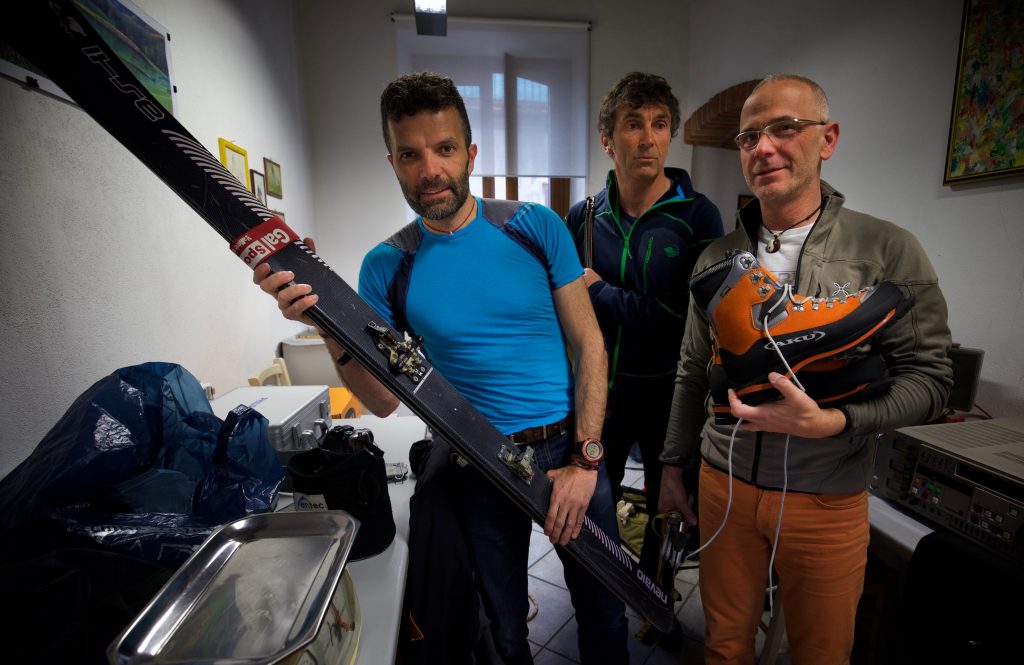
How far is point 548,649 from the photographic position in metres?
1.75

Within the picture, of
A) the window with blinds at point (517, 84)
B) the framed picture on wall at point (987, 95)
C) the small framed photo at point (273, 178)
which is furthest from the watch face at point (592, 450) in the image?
the window with blinds at point (517, 84)

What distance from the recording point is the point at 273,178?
9.61 ft

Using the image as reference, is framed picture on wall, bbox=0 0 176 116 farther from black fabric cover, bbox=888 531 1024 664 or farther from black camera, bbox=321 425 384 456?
black fabric cover, bbox=888 531 1024 664

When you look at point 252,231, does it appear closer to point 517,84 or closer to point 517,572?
point 517,572

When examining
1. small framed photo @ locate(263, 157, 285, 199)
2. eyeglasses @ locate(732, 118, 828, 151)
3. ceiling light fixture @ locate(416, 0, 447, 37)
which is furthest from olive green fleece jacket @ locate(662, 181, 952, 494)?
small framed photo @ locate(263, 157, 285, 199)

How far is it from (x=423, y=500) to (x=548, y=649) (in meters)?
1.09

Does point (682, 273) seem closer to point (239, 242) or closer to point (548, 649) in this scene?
point (239, 242)

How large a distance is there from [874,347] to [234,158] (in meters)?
2.77

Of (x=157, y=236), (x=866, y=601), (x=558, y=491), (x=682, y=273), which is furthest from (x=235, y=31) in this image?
(x=866, y=601)

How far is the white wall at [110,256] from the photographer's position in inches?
40.0

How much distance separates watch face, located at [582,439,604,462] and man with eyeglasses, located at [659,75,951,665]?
0.97 ft

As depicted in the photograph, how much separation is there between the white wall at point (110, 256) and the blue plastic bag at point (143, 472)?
10.5 inches

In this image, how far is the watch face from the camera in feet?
3.84

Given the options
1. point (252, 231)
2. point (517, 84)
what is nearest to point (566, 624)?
point (252, 231)
